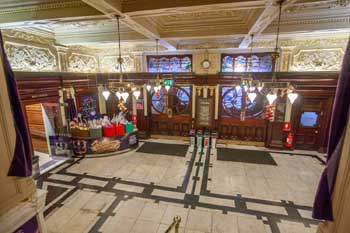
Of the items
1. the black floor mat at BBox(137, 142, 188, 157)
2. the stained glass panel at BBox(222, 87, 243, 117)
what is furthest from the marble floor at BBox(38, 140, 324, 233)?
the stained glass panel at BBox(222, 87, 243, 117)

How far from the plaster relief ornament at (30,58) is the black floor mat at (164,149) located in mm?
4063

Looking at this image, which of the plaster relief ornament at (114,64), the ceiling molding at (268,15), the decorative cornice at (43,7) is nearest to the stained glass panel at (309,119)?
the ceiling molding at (268,15)

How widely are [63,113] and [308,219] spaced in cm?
715

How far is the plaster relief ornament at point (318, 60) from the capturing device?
5997 mm

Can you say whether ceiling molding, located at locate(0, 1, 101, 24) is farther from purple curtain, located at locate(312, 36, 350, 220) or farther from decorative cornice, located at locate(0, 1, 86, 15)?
purple curtain, located at locate(312, 36, 350, 220)

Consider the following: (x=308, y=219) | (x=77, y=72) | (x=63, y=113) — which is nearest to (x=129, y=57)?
(x=77, y=72)

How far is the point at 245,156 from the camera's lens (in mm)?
6406

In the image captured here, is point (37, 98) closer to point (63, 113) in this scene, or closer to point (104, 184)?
point (63, 113)

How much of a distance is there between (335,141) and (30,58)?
659cm

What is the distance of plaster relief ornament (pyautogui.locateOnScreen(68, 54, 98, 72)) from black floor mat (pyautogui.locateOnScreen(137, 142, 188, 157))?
12.6 feet

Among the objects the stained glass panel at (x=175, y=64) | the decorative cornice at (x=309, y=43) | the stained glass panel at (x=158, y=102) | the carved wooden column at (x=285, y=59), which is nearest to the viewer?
the decorative cornice at (x=309, y=43)

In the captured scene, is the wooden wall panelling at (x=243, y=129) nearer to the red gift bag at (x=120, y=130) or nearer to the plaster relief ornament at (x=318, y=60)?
the plaster relief ornament at (x=318, y=60)

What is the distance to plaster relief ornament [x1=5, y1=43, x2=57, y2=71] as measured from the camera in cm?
453

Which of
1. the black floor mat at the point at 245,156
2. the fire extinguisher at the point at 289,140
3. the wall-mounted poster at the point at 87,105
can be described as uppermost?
the wall-mounted poster at the point at 87,105
